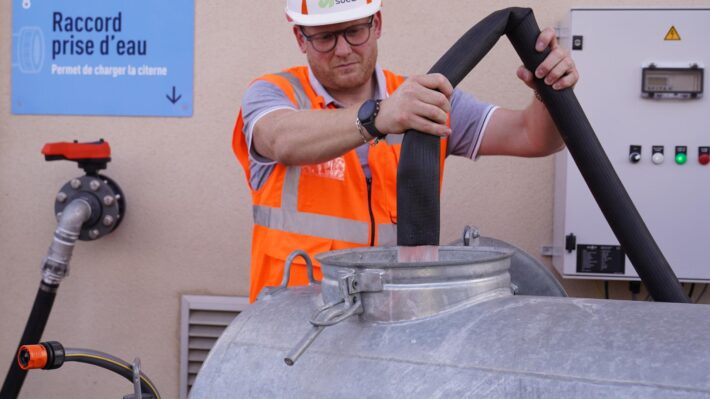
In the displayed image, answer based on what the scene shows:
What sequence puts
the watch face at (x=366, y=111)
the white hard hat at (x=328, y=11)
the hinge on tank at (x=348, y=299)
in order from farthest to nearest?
1. the white hard hat at (x=328, y=11)
2. the watch face at (x=366, y=111)
3. the hinge on tank at (x=348, y=299)

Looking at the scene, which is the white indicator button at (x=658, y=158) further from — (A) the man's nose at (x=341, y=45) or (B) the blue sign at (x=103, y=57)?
(B) the blue sign at (x=103, y=57)

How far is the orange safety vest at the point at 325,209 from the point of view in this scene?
2.04 metres

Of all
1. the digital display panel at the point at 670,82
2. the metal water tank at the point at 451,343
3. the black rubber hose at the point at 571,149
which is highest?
the digital display panel at the point at 670,82

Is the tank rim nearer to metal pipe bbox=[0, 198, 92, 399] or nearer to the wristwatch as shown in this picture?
the wristwatch

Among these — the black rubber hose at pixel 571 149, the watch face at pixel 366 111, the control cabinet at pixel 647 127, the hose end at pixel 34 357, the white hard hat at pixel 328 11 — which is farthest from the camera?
the control cabinet at pixel 647 127

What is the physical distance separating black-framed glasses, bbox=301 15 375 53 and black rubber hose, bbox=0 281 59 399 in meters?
1.36

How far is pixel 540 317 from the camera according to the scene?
3.47 ft

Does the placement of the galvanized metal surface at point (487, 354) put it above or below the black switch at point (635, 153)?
below

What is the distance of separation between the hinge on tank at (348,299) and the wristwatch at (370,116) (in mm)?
476

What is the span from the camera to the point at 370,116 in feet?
5.08

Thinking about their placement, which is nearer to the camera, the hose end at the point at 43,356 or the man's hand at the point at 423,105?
the man's hand at the point at 423,105

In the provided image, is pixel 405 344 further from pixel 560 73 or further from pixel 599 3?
pixel 599 3

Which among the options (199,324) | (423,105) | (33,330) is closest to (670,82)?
(423,105)

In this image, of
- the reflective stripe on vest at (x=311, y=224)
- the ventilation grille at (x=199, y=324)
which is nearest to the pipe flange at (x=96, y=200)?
the ventilation grille at (x=199, y=324)
